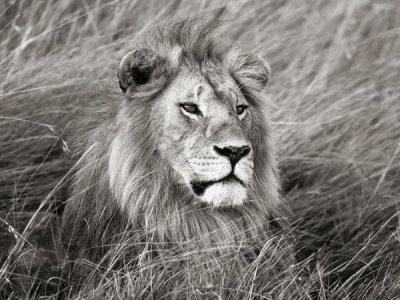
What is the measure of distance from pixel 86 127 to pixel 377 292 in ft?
5.57

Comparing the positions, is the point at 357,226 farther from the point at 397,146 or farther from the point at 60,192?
the point at 60,192

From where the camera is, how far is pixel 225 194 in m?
4.04

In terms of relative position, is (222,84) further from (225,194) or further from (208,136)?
(225,194)

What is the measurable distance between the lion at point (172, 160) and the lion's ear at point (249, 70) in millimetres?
53

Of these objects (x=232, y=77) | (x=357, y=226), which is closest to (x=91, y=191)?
(x=232, y=77)

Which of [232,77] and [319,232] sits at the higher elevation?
[232,77]

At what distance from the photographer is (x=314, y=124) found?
613cm

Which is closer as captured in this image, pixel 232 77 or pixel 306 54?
pixel 232 77

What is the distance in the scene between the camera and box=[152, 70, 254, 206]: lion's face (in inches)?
159

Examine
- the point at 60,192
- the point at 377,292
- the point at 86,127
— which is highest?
the point at 86,127

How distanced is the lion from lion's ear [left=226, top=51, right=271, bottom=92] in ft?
0.18

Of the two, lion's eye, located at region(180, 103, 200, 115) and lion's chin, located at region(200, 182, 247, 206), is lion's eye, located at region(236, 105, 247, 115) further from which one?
lion's chin, located at region(200, 182, 247, 206)

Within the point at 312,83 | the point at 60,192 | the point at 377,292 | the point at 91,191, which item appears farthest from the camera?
the point at 312,83

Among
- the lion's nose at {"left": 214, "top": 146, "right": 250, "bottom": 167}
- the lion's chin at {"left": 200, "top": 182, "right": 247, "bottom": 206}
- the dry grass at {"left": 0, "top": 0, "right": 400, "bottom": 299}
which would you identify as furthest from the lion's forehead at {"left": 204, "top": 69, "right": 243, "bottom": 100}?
the dry grass at {"left": 0, "top": 0, "right": 400, "bottom": 299}
